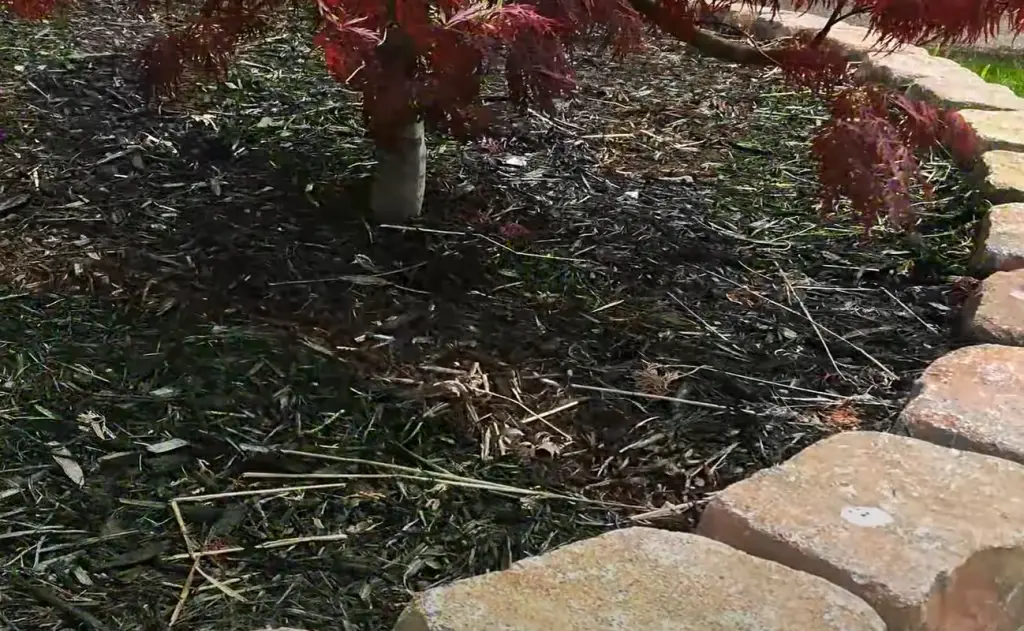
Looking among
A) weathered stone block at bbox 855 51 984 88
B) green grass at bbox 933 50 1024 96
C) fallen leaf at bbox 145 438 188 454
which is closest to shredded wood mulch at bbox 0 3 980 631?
fallen leaf at bbox 145 438 188 454

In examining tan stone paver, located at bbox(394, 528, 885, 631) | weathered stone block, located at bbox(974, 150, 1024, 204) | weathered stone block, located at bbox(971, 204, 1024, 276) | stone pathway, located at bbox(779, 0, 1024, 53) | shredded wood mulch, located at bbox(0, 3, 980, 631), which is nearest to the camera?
tan stone paver, located at bbox(394, 528, 885, 631)

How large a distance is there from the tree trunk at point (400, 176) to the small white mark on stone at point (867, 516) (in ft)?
3.34

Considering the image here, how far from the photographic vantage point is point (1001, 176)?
7.29ft

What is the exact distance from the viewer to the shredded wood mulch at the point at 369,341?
1.24 m

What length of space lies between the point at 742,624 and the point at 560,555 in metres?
0.18

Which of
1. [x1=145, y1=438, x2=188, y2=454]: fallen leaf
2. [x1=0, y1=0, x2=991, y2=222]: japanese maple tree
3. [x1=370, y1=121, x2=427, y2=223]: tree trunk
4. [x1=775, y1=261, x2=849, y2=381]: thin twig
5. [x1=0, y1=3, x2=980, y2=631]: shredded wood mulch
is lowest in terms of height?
[x1=145, y1=438, x2=188, y2=454]: fallen leaf

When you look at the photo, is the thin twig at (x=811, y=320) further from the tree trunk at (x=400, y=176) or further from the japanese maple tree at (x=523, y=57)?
the tree trunk at (x=400, y=176)

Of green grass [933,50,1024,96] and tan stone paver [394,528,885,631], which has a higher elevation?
tan stone paver [394,528,885,631]

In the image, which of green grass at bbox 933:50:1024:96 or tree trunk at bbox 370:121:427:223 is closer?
tree trunk at bbox 370:121:427:223

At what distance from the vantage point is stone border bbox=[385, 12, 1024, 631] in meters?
0.97

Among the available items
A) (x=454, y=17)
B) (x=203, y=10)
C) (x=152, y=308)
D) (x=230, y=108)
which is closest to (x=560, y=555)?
(x=454, y=17)

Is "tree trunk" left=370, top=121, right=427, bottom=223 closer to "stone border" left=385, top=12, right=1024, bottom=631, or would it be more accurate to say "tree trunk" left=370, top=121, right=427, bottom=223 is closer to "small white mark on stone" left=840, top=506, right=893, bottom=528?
"stone border" left=385, top=12, right=1024, bottom=631

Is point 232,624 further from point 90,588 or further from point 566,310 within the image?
point 566,310

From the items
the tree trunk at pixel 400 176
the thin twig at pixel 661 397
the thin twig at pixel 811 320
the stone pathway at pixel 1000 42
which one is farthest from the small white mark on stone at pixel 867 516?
the stone pathway at pixel 1000 42
